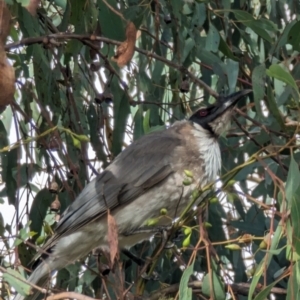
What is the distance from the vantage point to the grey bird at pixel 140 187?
3.49 m

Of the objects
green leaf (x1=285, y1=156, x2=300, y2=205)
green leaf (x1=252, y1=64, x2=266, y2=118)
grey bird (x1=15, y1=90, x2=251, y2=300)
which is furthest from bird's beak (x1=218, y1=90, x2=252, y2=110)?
green leaf (x1=285, y1=156, x2=300, y2=205)

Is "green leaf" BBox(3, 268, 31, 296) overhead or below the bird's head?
below

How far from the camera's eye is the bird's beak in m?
3.51

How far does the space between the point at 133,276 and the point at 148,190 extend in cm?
39

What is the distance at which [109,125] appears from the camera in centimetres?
350

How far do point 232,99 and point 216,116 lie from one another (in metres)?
0.24

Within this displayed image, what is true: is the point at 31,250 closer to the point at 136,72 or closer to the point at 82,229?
the point at 82,229

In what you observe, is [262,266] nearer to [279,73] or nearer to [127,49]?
[279,73]

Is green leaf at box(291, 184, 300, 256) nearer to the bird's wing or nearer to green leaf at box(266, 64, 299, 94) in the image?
green leaf at box(266, 64, 299, 94)

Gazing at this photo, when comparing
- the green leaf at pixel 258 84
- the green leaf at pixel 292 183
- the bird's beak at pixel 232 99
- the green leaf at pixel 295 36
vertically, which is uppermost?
the green leaf at pixel 295 36

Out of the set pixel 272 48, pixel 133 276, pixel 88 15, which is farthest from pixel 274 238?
pixel 133 276

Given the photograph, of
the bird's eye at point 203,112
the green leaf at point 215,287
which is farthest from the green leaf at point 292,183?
the bird's eye at point 203,112

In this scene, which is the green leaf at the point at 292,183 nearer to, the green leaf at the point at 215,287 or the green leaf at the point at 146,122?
the green leaf at the point at 215,287

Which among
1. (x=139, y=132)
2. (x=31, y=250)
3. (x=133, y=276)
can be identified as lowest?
(x=133, y=276)
